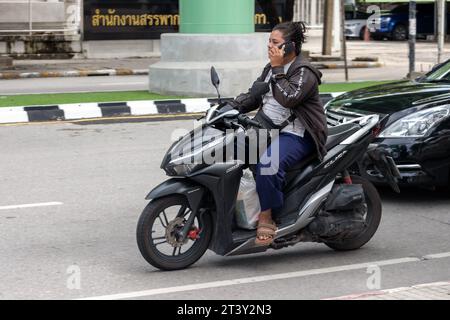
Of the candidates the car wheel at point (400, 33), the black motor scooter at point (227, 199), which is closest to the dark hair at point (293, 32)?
the black motor scooter at point (227, 199)

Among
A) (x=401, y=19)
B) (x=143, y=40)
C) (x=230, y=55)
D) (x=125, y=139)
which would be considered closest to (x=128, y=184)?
(x=125, y=139)

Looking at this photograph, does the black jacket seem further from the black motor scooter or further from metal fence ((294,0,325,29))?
metal fence ((294,0,325,29))

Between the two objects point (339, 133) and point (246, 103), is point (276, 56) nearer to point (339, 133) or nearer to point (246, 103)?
point (246, 103)

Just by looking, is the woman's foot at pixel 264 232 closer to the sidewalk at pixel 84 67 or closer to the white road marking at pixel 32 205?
the white road marking at pixel 32 205

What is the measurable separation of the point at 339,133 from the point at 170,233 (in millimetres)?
1407

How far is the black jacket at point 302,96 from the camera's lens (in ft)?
21.4

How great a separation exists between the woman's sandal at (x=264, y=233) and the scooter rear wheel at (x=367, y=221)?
0.71 m

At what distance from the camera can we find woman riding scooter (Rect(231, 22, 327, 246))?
6.52 m

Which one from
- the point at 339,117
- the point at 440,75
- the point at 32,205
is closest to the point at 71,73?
the point at 440,75

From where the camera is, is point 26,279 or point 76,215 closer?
point 26,279

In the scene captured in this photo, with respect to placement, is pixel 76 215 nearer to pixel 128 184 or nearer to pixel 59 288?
pixel 128 184

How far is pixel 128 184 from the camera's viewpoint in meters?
9.66

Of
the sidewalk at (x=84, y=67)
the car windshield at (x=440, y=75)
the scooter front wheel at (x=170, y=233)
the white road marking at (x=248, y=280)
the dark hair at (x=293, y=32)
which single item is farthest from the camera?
the sidewalk at (x=84, y=67)

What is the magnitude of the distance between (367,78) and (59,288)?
652 inches
